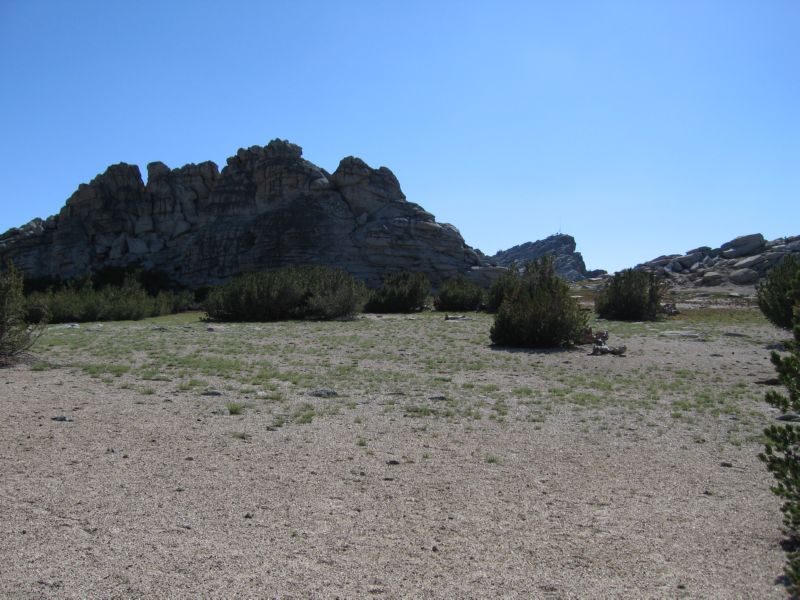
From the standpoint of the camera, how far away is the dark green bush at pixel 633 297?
29969 mm

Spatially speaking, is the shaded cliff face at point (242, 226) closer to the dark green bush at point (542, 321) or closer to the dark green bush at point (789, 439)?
the dark green bush at point (542, 321)

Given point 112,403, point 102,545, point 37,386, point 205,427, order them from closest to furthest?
1. point 102,545
2. point 205,427
3. point 112,403
4. point 37,386

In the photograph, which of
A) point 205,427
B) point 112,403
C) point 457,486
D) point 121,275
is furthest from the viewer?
point 121,275

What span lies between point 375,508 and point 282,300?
2658 centimetres

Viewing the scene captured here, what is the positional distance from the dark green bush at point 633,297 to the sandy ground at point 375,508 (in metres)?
22.2

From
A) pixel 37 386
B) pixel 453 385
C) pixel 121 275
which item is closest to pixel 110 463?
pixel 37 386

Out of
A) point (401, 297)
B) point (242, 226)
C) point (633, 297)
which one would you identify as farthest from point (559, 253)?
point (633, 297)

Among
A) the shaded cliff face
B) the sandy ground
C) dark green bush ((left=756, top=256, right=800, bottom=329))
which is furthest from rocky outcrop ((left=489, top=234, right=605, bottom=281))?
the sandy ground

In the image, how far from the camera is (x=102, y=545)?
176 inches

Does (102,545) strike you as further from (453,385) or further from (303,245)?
(303,245)

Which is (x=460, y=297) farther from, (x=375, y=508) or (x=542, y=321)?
(x=375, y=508)

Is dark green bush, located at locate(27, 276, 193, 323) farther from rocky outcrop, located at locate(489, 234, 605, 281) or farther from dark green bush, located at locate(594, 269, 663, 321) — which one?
rocky outcrop, located at locate(489, 234, 605, 281)

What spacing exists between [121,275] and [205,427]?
2255 inches

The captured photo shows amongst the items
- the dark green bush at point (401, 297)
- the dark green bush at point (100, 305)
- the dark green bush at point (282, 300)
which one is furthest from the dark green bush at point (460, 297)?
the dark green bush at point (100, 305)
